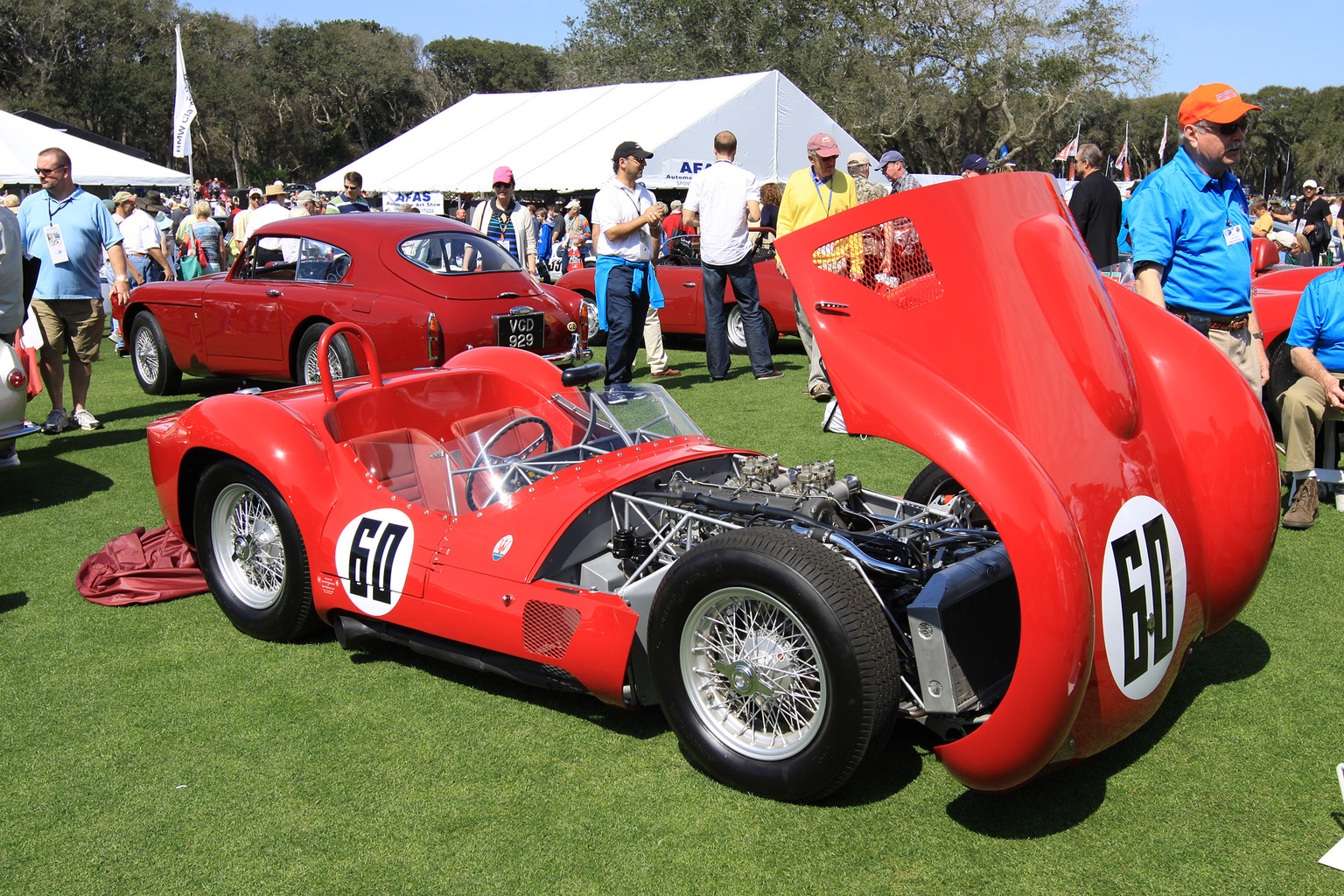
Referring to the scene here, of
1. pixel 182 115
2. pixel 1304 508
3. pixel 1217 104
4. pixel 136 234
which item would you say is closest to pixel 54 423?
pixel 136 234

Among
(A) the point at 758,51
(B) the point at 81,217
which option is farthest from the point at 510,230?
(A) the point at 758,51

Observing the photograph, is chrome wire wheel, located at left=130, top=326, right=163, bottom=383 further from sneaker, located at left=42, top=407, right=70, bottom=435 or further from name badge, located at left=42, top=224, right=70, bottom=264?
name badge, located at left=42, top=224, right=70, bottom=264

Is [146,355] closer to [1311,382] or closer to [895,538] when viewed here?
[895,538]

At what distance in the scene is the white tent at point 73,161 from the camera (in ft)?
56.3

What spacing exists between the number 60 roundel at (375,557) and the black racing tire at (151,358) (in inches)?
264

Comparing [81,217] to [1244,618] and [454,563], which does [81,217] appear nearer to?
[454,563]

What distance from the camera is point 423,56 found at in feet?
273

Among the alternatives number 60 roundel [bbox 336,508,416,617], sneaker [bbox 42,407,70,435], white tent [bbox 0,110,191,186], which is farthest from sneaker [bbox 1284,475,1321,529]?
white tent [bbox 0,110,191,186]

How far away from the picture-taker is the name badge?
24.1 feet

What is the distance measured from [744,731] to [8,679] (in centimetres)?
286

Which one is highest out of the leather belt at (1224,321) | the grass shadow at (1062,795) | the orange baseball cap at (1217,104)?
the orange baseball cap at (1217,104)

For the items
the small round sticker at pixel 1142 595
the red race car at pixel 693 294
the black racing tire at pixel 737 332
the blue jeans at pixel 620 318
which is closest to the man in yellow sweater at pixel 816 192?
the blue jeans at pixel 620 318

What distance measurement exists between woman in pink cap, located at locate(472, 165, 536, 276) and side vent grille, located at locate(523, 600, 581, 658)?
323 inches

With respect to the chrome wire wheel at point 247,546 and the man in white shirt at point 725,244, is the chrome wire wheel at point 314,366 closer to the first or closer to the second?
the man in white shirt at point 725,244
